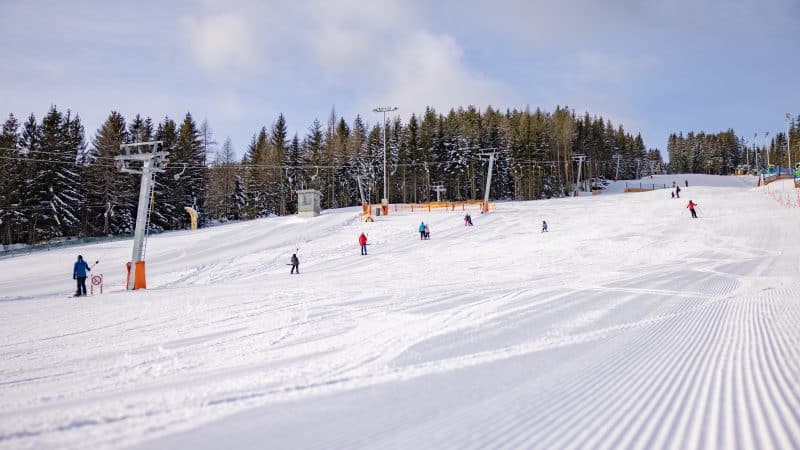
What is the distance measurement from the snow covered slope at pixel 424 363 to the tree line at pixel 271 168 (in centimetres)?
3025

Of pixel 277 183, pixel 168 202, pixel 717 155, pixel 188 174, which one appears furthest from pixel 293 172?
pixel 717 155

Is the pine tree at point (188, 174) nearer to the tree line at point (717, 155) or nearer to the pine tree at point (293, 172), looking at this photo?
the pine tree at point (293, 172)

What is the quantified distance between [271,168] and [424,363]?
69.2 m

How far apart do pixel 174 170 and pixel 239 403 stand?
57.8m

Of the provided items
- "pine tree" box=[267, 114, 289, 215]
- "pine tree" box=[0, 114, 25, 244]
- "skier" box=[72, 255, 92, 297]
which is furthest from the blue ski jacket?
"pine tree" box=[267, 114, 289, 215]

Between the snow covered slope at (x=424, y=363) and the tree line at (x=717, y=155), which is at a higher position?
the tree line at (x=717, y=155)

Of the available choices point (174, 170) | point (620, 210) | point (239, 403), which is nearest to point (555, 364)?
point (239, 403)

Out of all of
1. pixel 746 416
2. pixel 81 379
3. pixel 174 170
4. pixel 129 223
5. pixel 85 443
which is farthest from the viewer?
pixel 174 170

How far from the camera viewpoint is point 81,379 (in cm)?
510

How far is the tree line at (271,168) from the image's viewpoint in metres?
42.0

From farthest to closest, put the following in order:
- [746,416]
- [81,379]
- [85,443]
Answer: [81,379], [746,416], [85,443]

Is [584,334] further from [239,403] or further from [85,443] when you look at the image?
[85,443]

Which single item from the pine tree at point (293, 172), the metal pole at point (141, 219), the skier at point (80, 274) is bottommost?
A: the skier at point (80, 274)

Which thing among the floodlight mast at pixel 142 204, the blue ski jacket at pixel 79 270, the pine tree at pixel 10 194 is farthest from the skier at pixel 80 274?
the pine tree at pixel 10 194
